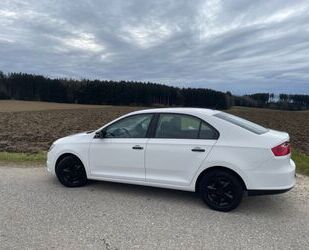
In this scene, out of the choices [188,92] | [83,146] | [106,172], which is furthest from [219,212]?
[188,92]

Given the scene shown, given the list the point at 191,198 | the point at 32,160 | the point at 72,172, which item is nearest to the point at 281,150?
the point at 191,198

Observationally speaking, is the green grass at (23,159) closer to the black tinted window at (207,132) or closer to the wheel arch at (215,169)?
the wheel arch at (215,169)

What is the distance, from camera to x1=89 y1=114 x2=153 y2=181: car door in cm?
578

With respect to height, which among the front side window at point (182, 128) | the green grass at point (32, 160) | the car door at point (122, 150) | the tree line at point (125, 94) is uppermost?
the tree line at point (125, 94)

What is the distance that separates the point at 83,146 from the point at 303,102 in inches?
3557

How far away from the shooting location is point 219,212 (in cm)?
512

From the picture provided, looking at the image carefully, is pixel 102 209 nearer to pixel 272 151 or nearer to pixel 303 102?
pixel 272 151

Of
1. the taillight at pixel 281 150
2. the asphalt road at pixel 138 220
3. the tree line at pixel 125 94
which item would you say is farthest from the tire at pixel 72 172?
the tree line at pixel 125 94

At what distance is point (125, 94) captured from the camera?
82.8 metres

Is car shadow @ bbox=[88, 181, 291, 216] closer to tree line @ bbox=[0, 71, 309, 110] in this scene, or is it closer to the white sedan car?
the white sedan car

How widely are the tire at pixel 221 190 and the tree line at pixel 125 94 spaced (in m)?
75.7

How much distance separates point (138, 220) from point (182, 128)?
1655mm

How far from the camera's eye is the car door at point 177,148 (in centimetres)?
530

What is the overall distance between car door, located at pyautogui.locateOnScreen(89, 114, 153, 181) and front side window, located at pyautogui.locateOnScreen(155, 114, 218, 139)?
0.27 m
